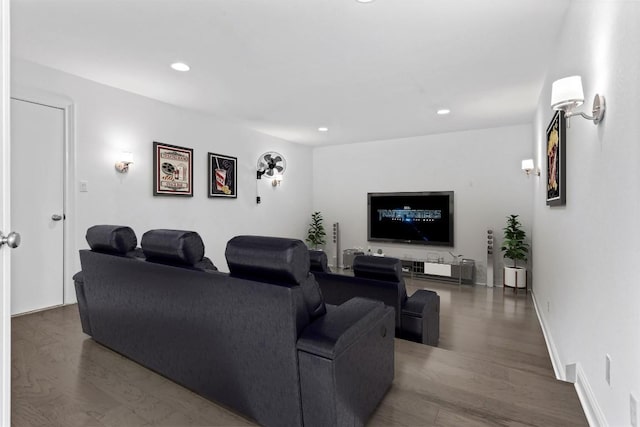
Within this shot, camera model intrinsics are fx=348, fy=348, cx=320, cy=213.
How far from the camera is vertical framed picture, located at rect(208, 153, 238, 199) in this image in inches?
210

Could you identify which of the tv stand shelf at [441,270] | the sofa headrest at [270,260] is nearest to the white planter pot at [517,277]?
the tv stand shelf at [441,270]

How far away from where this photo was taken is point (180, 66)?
3.45 metres

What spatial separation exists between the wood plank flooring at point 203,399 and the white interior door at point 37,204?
0.61 m

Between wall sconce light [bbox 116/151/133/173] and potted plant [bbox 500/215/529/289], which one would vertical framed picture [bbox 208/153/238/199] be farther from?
potted plant [bbox 500/215/529/289]

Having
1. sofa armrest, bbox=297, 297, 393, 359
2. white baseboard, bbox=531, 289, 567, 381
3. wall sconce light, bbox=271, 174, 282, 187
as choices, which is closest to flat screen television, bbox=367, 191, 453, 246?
wall sconce light, bbox=271, 174, 282, 187

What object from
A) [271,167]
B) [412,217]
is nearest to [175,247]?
[271,167]

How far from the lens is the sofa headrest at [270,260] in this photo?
5.11 feet

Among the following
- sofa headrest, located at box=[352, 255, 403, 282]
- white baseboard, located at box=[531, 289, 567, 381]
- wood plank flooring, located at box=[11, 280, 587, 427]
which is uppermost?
sofa headrest, located at box=[352, 255, 403, 282]

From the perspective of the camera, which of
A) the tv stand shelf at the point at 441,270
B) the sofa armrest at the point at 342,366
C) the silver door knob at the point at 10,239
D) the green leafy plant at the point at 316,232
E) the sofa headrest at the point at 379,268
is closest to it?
the silver door knob at the point at 10,239

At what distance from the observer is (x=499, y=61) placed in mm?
3287

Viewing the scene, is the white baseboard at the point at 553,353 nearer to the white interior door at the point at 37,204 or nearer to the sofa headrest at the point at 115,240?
the sofa headrest at the point at 115,240

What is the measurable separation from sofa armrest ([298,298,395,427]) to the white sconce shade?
1424 millimetres

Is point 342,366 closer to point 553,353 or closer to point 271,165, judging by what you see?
point 553,353

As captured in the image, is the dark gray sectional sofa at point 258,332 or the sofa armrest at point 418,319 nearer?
the dark gray sectional sofa at point 258,332
